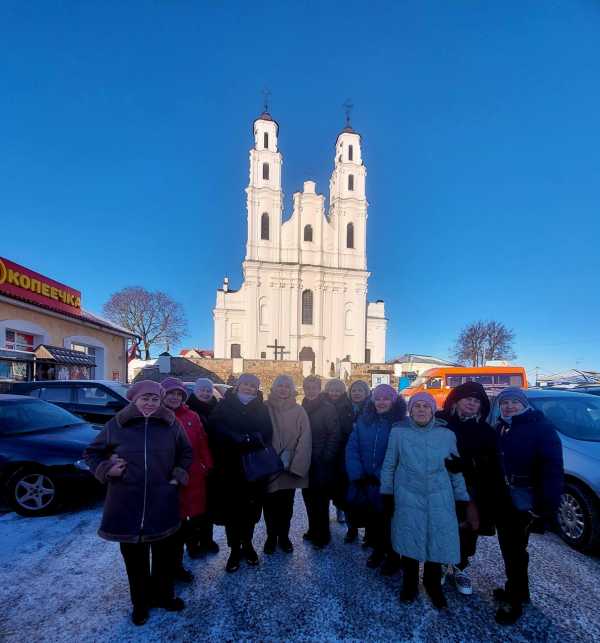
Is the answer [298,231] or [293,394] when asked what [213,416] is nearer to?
[293,394]

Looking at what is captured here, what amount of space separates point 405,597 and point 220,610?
4.53ft

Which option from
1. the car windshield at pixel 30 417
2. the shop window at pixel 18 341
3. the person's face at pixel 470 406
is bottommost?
the car windshield at pixel 30 417

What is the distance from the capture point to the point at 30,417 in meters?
5.25

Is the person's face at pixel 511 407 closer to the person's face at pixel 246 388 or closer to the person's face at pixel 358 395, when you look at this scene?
the person's face at pixel 358 395

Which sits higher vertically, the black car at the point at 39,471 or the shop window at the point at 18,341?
the shop window at the point at 18,341

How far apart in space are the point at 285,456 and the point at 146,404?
1439 mm

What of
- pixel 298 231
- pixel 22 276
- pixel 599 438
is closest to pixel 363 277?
pixel 298 231

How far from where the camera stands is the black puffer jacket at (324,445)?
356 cm

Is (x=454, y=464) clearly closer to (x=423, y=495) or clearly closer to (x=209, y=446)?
(x=423, y=495)

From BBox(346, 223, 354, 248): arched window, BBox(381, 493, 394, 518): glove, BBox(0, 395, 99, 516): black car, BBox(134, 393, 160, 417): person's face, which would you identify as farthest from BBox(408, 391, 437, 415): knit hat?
BBox(346, 223, 354, 248): arched window

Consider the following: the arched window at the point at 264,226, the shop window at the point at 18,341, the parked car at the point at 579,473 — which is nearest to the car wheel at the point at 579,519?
the parked car at the point at 579,473

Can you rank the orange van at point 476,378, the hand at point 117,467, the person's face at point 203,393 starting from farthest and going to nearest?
the orange van at point 476,378 → the person's face at point 203,393 → the hand at point 117,467

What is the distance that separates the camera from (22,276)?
12.2 m

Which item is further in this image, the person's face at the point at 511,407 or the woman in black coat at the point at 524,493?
the person's face at the point at 511,407
